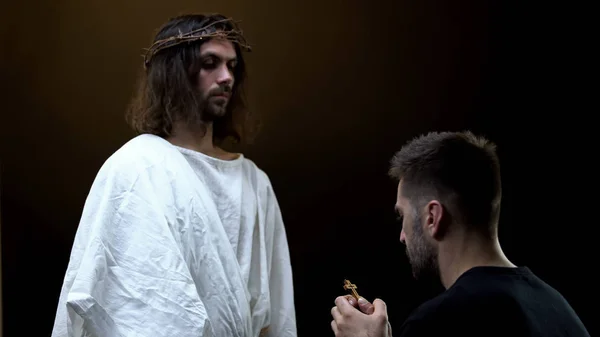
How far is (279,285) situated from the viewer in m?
2.29

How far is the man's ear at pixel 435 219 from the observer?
151 cm

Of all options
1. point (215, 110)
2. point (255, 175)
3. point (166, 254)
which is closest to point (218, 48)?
point (215, 110)

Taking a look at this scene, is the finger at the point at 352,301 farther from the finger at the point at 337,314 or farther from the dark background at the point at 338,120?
the dark background at the point at 338,120

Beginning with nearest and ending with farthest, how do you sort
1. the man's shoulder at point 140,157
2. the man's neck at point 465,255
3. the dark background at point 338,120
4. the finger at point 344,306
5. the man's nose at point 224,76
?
the man's neck at point 465,255 → the finger at point 344,306 → the man's shoulder at point 140,157 → the man's nose at point 224,76 → the dark background at point 338,120

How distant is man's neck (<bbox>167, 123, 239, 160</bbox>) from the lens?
2.19m

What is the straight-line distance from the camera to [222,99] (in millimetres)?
2191

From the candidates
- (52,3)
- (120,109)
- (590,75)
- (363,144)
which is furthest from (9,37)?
(590,75)

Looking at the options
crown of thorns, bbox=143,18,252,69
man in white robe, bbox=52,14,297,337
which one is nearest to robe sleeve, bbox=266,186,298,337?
man in white robe, bbox=52,14,297,337

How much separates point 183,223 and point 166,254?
0.37ft

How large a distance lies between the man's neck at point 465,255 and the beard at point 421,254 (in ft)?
0.06

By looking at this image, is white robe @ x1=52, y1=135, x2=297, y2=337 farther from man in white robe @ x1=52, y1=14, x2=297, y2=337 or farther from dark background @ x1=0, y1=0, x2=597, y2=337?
A: dark background @ x1=0, y1=0, x2=597, y2=337

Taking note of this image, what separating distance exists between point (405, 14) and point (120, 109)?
0.96 meters

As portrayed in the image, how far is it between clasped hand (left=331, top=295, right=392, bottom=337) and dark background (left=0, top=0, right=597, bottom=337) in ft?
3.76

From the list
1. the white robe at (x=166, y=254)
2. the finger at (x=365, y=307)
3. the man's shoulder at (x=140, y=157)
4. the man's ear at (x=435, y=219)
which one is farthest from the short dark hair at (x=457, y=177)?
the man's shoulder at (x=140, y=157)
